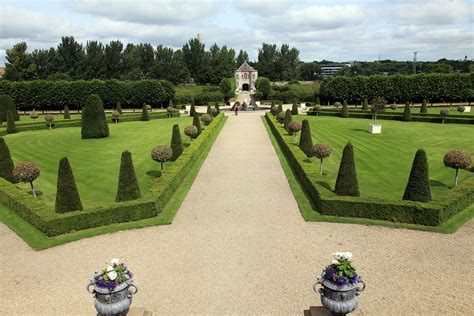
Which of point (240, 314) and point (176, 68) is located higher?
point (176, 68)

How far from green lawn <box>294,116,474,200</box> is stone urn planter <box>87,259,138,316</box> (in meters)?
12.2

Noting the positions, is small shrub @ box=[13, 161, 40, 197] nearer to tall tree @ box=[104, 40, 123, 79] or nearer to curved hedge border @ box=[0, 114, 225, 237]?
curved hedge border @ box=[0, 114, 225, 237]

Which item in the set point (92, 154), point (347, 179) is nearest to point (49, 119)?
point (92, 154)

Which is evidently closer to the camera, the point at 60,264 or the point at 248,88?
the point at 60,264

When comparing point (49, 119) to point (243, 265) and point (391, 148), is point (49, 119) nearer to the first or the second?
point (391, 148)

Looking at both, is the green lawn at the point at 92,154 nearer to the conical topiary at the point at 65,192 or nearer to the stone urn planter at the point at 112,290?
the conical topiary at the point at 65,192

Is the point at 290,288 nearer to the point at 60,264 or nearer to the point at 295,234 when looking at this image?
the point at 295,234

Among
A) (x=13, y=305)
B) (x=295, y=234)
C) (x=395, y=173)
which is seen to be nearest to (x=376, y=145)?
(x=395, y=173)

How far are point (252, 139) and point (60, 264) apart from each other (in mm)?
23566

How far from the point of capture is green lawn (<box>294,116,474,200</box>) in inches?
772

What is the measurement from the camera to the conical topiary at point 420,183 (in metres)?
15.0

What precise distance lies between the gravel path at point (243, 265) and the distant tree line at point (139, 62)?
86310 mm

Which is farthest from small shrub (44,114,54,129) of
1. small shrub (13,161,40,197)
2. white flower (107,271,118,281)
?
white flower (107,271,118,281)

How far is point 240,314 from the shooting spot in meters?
9.12
